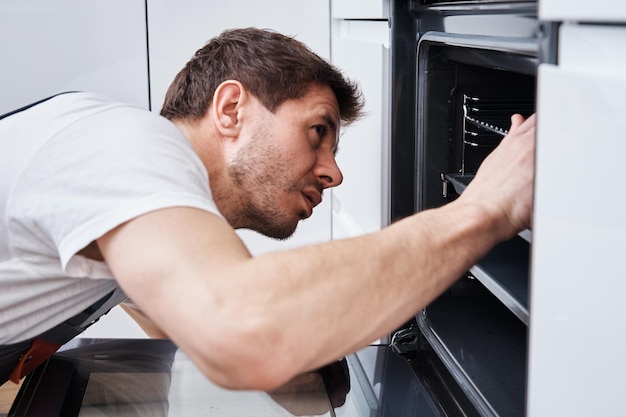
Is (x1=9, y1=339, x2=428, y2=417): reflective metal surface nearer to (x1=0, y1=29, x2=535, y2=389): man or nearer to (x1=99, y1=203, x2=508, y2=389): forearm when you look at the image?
(x1=0, y1=29, x2=535, y2=389): man

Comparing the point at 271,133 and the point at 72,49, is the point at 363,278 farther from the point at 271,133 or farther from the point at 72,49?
the point at 72,49

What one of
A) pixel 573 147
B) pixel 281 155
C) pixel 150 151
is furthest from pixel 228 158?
pixel 573 147

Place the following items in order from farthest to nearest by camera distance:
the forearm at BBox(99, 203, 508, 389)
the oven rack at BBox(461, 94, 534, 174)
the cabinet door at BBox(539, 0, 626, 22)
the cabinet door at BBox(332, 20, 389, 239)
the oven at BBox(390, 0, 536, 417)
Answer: the cabinet door at BBox(332, 20, 389, 239)
the oven rack at BBox(461, 94, 534, 174)
the oven at BBox(390, 0, 536, 417)
the forearm at BBox(99, 203, 508, 389)
the cabinet door at BBox(539, 0, 626, 22)

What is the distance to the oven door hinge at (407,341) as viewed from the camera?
124cm

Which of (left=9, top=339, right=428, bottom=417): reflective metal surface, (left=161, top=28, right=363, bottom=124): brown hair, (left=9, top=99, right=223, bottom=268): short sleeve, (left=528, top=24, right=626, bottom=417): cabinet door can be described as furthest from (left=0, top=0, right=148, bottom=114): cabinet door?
(left=528, top=24, right=626, bottom=417): cabinet door

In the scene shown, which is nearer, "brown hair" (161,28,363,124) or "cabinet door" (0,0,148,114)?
"brown hair" (161,28,363,124)

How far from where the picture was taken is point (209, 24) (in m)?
2.06

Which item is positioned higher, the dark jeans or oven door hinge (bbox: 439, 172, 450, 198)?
oven door hinge (bbox: 439, 172, 450, 198)

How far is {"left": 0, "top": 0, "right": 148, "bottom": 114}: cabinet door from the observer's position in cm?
203

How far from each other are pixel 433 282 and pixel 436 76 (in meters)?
0.46

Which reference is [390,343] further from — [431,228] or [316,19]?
[316,19]

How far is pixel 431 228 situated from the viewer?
0.80 metres

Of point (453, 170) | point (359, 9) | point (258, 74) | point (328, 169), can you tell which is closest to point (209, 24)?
point (359, 9)

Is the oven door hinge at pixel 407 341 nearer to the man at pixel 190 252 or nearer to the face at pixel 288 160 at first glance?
the face at pixel 288 160
